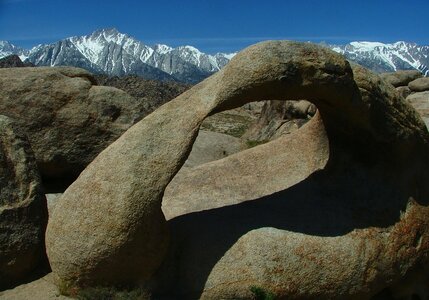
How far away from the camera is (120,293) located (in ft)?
17.7

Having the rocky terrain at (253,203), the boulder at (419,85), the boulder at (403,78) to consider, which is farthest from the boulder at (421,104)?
the boulder at (403,78)

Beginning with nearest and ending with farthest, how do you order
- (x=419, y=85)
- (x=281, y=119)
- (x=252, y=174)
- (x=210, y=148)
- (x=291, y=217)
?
(x=291, y=217) < (x=252, y=174) < (x=210, y=148) < (x=281, y=119) < (x=419, y=85)

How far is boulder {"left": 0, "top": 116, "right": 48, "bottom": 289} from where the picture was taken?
5805 mm

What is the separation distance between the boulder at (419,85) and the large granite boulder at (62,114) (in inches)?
1229

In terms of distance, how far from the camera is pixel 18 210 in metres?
5.87

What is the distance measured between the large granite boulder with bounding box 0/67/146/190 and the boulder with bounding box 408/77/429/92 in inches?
1229

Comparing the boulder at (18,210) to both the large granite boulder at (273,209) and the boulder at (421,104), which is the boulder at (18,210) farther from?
the boulder at (421,104)

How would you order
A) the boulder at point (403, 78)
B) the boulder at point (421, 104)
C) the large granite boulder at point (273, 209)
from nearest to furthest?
1. the large granite boulder at point (273, 209)
2. the boulder at point (421, 104)
3. the boulder at point (403, 78)

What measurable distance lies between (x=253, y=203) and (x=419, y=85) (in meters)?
33.2

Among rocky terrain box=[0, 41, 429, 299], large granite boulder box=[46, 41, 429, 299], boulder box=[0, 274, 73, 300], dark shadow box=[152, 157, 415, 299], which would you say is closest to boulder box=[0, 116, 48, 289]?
rocky terrain box=[0, 41, 429, 299]

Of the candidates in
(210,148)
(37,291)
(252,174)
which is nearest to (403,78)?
(210,148)

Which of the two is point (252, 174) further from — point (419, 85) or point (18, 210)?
point (419, 85)

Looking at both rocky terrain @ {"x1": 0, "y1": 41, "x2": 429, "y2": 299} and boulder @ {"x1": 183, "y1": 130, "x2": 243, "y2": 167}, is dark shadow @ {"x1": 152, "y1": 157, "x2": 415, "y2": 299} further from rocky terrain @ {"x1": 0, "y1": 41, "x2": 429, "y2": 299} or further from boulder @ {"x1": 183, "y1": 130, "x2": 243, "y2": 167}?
boulder @ {"x1": 183, "y1": 130, "x2": 243, "y2": 167}

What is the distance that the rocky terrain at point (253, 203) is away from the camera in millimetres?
5320
